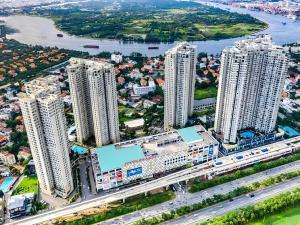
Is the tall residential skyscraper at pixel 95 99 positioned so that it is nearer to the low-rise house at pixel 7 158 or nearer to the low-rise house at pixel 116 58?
the low-rise house at pixel 7 158

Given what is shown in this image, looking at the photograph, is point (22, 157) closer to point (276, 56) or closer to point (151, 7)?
point (276, 56)

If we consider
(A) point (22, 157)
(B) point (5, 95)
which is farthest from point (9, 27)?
(A) point (22, 157)

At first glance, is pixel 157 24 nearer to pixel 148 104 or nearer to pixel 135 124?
pixel 148 104

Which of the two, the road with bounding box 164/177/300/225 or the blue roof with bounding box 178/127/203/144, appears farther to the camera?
the blue roof with bounding box 178/127/203/144

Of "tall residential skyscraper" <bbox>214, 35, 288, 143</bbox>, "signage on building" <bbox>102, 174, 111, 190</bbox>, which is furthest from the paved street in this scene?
"tall residential skyscraper" <bbox>214, 35, 288, 143</bbox>

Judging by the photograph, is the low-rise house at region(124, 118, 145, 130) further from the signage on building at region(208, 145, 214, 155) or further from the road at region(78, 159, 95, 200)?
the signage on building at region(208, 145, 214, 155)
